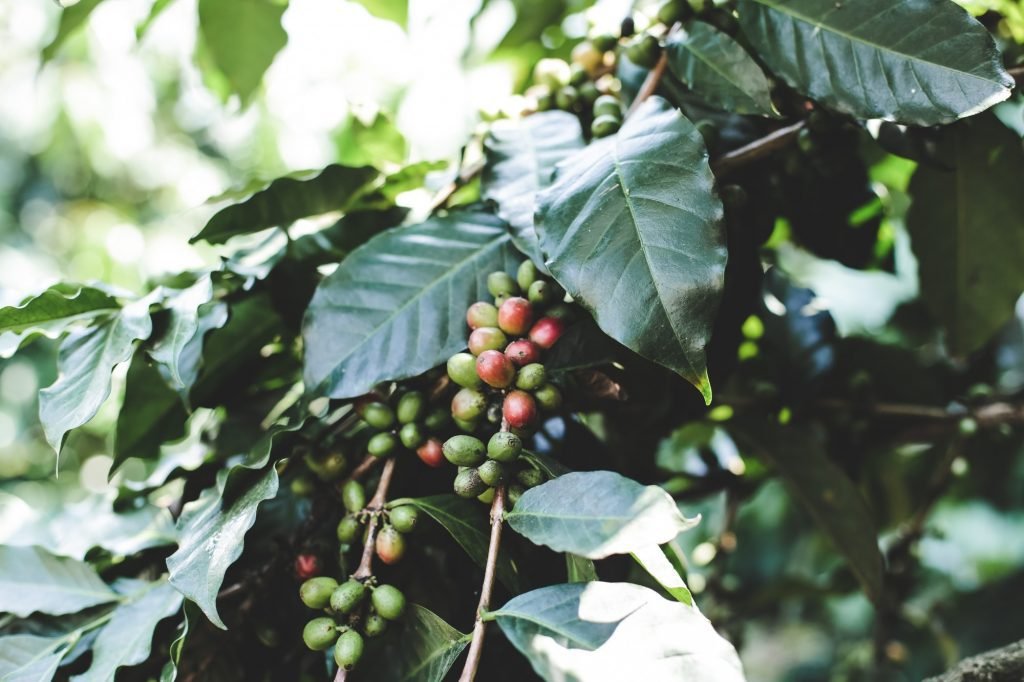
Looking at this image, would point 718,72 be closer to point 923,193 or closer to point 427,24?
point 923,193

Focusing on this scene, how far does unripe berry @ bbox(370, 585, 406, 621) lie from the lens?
1.82ft

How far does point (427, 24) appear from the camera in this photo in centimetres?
112

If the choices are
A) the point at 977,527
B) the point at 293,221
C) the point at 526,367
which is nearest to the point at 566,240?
the point at 526,367

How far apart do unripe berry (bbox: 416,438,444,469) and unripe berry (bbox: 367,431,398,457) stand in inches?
0.8

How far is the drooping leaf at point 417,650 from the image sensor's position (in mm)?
543

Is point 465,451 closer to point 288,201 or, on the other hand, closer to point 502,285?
point 502,285

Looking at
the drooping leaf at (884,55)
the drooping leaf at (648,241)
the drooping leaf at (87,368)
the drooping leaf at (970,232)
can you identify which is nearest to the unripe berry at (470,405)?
the drooping leaf at (648,241)

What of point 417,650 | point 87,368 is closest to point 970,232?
point 417,650

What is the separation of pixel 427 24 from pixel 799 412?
0.72m

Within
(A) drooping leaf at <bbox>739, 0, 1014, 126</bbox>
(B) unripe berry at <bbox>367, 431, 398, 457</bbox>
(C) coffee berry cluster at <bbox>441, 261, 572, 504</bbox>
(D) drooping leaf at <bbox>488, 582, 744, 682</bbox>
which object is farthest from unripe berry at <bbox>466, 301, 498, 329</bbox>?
(A) drooping leaf at <bbox>739, 0, 1014, 126</bbox>

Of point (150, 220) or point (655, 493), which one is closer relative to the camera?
point (655, 493)

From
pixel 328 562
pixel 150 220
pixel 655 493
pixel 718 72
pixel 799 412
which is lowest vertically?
pixel 150 220

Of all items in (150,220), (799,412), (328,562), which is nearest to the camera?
(328,562)

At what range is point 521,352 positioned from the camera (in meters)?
0.60
